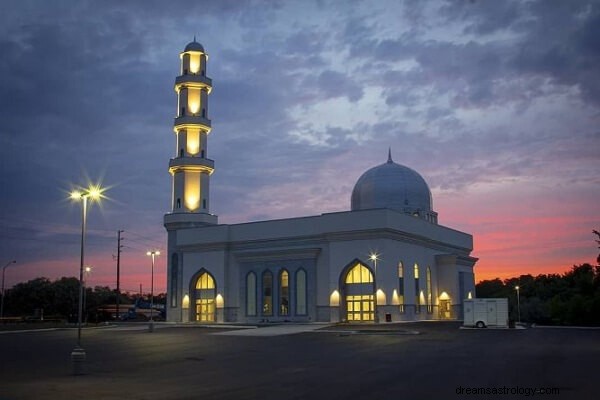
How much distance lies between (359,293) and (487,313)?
51.3ft

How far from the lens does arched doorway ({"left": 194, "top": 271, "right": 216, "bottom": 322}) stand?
219ft

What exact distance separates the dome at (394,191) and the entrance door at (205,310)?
62.9ft

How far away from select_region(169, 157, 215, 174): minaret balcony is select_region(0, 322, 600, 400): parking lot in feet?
124

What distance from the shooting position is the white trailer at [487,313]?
4503 centimetres

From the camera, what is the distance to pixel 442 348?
89.1ft

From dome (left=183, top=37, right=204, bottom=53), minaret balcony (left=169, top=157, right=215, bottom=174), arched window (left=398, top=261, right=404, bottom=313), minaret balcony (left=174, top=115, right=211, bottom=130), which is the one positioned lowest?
arched window (left=398, top=261, right=404, bottom=313)

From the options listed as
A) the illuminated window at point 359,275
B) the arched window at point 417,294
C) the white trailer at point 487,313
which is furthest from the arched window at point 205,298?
the white trailer at point 487,313

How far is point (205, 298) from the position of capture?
67.4 meters

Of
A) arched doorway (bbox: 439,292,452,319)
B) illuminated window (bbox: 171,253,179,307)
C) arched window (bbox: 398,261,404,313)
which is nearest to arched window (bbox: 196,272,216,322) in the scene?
illuminated window (bbox: 171,253,179,307)

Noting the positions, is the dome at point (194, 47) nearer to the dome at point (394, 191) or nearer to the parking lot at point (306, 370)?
the dome at point (394, 191)

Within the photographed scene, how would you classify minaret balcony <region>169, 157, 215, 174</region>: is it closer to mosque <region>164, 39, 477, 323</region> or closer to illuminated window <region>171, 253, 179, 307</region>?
mosque <region>164, 39, 477, 323</region>

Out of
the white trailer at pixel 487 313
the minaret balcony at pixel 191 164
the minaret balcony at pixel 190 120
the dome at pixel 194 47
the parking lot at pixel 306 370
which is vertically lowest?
the parking lot at pixel 306 370

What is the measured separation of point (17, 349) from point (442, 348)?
19894mm

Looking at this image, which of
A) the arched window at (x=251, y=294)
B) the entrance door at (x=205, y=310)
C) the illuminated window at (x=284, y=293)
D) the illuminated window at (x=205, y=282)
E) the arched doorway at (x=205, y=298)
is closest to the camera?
the illuminated window at (x=284, y=293)
